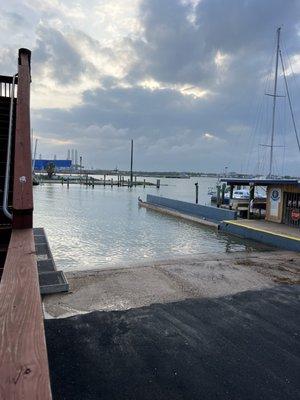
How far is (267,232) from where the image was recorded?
51.1 feet

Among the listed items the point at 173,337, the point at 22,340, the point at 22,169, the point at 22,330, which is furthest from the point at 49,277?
the point at 22,340

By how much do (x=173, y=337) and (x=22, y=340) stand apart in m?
3.39

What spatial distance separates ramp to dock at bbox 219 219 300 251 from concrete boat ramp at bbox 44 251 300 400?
6.13m

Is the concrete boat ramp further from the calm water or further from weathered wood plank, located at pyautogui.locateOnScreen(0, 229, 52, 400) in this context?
the calm water

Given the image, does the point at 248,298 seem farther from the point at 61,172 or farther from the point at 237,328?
the point at 61,172

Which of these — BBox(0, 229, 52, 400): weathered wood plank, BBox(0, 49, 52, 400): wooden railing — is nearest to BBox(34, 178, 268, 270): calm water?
BBox(0, 49, 52, 400): wooden railing

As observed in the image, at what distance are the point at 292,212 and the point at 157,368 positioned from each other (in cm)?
1473

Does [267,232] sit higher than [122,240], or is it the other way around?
[267,232]

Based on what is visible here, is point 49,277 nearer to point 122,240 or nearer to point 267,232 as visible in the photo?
point 122,240

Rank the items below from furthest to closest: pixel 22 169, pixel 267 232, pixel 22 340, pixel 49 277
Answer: pixel 267 232 → pixel 49 277 → pixel 22 169 → pixel 22 340

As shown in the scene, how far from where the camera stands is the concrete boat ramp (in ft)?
12.3

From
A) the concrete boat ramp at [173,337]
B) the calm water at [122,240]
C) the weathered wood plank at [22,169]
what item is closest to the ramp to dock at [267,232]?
the calm water at [122,240]

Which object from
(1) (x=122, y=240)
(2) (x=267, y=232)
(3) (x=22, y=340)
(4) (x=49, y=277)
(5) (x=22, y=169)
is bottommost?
(1) (x=122, y=240)

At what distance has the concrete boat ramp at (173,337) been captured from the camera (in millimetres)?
3740
